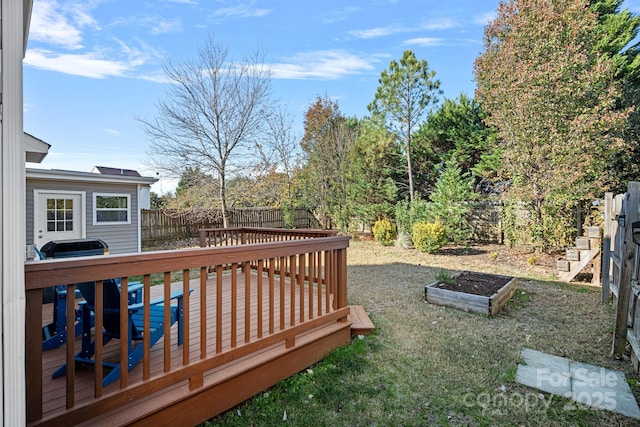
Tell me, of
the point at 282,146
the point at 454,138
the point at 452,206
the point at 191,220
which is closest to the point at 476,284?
the point at 452,206

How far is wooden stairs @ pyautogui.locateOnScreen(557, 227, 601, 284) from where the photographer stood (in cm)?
578

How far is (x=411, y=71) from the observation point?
10.8 m

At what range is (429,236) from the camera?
8.98 m

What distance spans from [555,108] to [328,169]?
827 centimetres

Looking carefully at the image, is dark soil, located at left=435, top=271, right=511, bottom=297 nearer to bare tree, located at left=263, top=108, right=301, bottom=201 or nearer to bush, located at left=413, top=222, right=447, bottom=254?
bush, located at left=413, top=222, right=447, bottom=254

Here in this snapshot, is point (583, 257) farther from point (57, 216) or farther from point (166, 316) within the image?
point (57, 216)

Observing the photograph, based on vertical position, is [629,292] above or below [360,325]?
above

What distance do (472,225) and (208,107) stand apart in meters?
9.59

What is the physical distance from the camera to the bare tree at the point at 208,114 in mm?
10555

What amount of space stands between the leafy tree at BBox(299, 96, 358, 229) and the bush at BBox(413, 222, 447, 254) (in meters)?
4.17

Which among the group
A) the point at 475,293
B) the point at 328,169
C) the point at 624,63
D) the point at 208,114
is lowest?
the point at 475,293

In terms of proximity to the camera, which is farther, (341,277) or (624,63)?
(624,63)

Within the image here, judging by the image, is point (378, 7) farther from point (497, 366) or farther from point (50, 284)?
point (50, 284)

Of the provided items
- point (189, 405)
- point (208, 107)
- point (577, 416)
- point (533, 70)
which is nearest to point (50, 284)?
point (189, 405)
